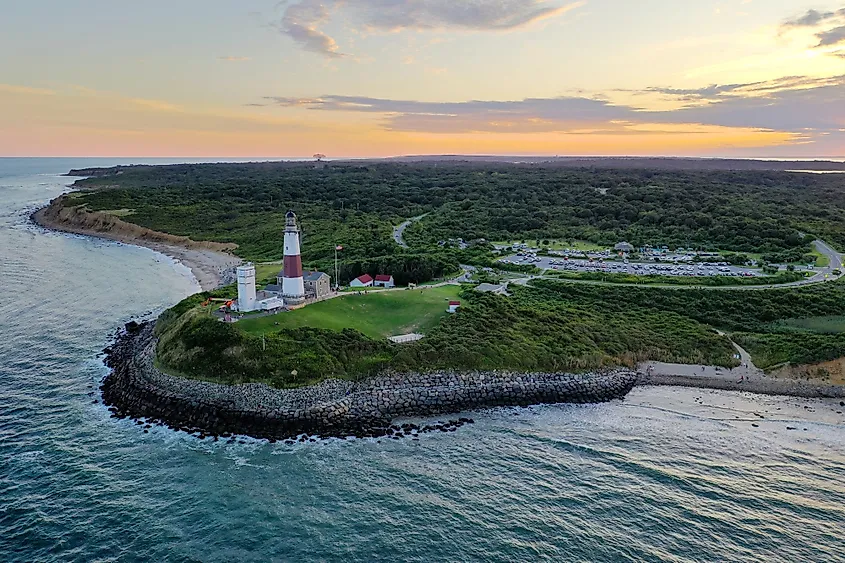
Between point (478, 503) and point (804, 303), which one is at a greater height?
point (804, 303)

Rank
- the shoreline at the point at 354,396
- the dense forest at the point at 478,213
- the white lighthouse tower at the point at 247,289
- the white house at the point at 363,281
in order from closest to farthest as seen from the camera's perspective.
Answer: the shoreline at the point at 354,396, the white lighthouse tower at the point at 247,289, the white house at the point at 363,281, the dense forest at the point at 478,213

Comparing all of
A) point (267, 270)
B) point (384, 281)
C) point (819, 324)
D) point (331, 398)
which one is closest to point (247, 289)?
point (331, 398)

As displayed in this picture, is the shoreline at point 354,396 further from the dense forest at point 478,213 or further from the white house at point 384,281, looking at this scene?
the dense forest at point 478,213

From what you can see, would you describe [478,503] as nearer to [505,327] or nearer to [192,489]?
[192,489]

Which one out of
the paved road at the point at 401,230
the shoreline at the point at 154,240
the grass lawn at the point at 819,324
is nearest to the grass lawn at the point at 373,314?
the shoreline at the point at 154,240

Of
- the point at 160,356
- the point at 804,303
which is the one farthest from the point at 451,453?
the point at 804,303
